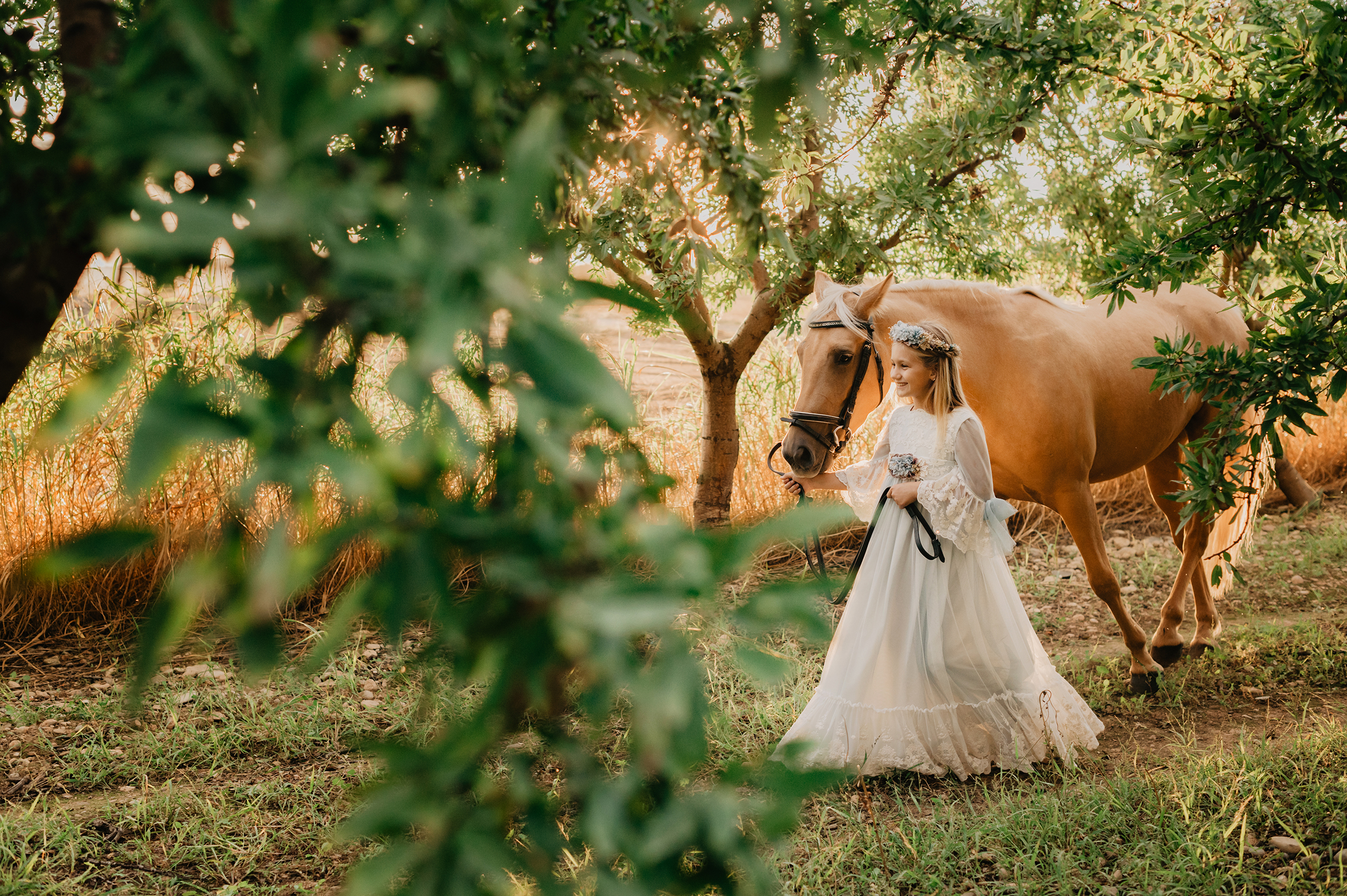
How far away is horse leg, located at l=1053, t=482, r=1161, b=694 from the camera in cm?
377

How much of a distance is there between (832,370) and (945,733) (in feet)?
4.86

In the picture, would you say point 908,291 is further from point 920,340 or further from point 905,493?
point 905,493

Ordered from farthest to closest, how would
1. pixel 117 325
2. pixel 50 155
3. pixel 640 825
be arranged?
pixel 117 325 < pixel 50 155 < pixel 640 825

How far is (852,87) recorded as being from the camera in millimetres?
4441

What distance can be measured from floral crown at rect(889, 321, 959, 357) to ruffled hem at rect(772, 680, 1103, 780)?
4.40ft

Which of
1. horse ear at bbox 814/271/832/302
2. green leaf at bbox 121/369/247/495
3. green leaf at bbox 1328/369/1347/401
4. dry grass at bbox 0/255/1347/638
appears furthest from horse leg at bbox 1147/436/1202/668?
green leaf at bbox 121/369/247/495

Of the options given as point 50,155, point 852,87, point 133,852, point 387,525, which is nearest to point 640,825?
point 387,525

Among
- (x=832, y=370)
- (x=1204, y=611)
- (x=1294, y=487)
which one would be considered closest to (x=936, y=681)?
(x=832, y=370)

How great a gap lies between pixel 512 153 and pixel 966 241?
420cm

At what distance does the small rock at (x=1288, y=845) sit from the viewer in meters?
2.41

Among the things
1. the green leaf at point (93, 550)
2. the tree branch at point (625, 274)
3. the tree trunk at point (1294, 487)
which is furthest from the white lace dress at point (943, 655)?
the tree trunk at point (1294, 487)

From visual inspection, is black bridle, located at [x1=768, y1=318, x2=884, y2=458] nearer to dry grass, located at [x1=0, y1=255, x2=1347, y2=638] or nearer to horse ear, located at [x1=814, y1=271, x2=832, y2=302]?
horse ear, located at [x1=814, y1=271, x2=832, y2=302]

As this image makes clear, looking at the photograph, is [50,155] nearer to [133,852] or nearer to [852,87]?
[133,852]

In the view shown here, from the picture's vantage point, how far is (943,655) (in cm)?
315
